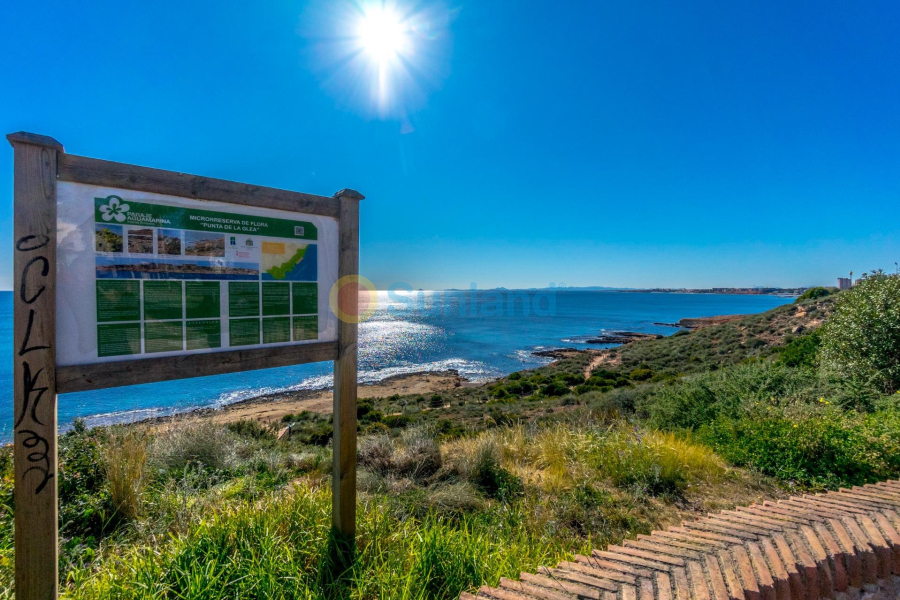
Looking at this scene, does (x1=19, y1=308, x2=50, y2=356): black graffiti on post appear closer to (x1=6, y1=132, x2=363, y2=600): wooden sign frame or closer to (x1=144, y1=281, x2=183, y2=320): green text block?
(x1=6, y1=132, x2=363, y2=600): wooden sign frame

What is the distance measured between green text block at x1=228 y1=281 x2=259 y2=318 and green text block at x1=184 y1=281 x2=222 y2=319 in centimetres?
8

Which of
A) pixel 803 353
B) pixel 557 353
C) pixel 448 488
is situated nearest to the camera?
pixel 448 488

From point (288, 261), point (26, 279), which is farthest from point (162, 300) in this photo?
point (288, 261)

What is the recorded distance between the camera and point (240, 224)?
2.49 m

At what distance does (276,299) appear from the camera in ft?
8.63

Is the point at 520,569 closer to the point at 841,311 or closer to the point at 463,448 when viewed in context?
the point at 463,448

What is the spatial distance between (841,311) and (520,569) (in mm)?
10774

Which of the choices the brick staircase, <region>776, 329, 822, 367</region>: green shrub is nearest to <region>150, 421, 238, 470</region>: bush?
the brick staircase

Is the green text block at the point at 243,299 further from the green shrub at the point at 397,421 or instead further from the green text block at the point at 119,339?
the green shrub at the point at 397,421

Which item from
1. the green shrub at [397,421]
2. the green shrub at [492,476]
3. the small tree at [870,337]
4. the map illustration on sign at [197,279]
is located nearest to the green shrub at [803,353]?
the small tree at [870,337]

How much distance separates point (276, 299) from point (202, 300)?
0.45m

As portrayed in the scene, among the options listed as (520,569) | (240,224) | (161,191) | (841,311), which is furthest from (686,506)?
(841,311)

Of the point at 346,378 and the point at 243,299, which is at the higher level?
the point at 243,299

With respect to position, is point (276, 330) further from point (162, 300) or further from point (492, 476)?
point (492, 476)
